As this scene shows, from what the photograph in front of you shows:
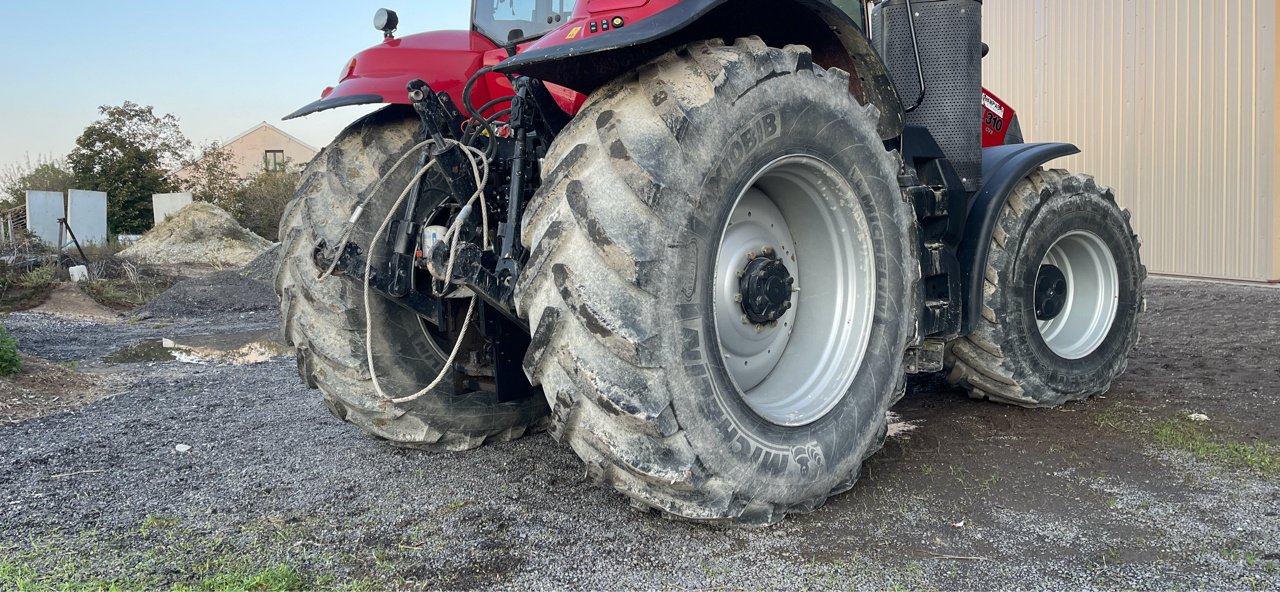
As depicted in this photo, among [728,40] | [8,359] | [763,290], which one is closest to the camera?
[763,290]

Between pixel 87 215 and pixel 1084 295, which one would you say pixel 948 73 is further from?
pixel 87 215

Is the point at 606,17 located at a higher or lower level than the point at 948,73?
lower

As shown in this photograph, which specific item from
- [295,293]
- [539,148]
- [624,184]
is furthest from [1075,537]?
[295,293]

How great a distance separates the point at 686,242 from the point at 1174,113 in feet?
33.6

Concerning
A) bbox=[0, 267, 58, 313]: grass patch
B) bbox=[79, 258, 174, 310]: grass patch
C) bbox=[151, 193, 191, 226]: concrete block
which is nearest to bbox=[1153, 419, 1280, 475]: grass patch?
bbox=[79, 258, 174, 310]: grass patch

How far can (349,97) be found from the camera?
320 centimetres

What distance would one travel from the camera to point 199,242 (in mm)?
19609

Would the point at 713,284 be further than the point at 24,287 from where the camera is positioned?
No

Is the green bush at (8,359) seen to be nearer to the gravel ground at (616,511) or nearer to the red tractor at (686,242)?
the gravel ground at (616,511)

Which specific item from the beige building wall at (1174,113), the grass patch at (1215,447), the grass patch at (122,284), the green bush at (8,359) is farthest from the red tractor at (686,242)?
the grass patch at (122,284)

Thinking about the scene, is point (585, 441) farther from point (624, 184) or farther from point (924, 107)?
point (924, 107)

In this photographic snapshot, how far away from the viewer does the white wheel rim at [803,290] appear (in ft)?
9.39

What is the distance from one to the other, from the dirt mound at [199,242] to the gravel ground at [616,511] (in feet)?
51.2

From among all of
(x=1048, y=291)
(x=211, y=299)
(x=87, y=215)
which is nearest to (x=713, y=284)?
(x=1048, y=291)
